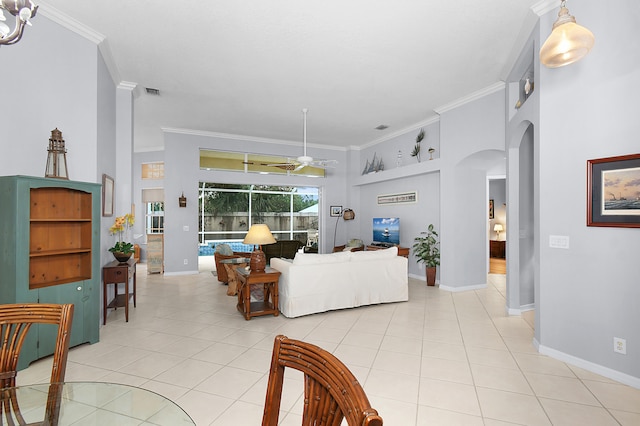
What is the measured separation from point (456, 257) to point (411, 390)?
3.66 metres

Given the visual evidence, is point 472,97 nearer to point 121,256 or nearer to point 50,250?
point 121,256

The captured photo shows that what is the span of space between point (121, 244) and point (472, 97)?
18.4 ft

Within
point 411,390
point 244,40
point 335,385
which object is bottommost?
point 411,390

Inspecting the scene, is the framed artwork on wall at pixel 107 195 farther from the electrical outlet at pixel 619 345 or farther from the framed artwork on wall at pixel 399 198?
the framed artwork on wall at pixel 399 198

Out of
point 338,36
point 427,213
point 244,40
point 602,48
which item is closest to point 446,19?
point 338,36

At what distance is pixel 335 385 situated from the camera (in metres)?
0.85

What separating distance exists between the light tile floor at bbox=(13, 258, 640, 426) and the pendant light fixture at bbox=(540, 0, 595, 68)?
2.46 m

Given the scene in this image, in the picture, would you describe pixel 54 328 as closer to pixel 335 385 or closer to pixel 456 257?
pixel 335 385

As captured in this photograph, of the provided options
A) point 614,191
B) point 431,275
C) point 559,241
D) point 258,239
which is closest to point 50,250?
point 258,239

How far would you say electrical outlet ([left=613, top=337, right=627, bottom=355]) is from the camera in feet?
8.23

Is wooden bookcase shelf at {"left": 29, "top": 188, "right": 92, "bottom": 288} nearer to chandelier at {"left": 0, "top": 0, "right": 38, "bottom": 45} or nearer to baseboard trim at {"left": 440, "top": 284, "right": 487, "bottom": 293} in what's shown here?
chandelier at {"left": 0, "top": 0, "right": 38, "bottom": 45}

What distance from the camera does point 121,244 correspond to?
167 inches

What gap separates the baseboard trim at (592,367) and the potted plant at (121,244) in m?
4.77

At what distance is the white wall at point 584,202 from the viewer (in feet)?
8.16
